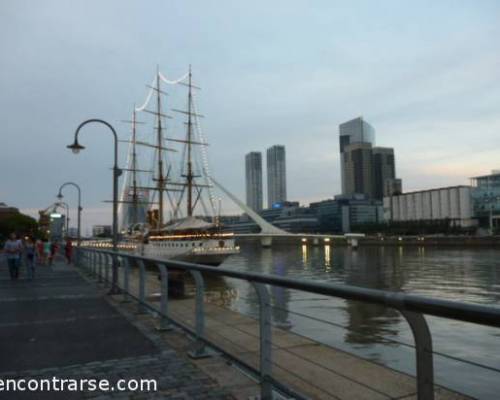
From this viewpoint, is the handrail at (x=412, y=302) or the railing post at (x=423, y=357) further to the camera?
the railing post at (x=423, y=357)

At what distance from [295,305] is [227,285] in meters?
11.7

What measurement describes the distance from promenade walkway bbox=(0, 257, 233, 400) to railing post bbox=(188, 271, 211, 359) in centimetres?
22

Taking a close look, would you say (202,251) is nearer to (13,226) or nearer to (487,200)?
(13,226)

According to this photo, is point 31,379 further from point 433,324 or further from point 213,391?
point 433,324

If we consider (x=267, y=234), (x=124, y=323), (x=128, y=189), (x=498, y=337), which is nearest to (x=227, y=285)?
(x=498, y=337)

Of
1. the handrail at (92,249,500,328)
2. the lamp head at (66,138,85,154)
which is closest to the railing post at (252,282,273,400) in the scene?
the handrail at (92,249,500,328)

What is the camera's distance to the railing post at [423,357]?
2.79 m

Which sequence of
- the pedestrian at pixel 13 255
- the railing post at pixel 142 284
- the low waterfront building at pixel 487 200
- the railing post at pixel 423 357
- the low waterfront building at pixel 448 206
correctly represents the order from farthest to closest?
the low waterfront building at pixel 448 206
the low waterfront building at pixel 487 200
the pedestrian at pixel 13 255
the railing post at pixel 142 284
the railing post at pixel 423 357

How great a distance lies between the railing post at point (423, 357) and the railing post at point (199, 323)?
12.1ft

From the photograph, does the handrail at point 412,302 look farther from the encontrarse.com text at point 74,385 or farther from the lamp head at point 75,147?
the lamp head at point 75,147

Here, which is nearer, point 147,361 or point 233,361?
point 233,361

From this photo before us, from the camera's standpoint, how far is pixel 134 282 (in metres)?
12.5

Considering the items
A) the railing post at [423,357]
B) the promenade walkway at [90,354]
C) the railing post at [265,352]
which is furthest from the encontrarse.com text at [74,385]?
the railing post at [423,357]

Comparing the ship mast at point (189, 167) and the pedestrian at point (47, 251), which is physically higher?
the ship mast at point (189, 167)
